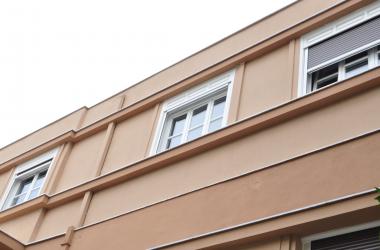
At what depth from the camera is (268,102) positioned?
28.2ft

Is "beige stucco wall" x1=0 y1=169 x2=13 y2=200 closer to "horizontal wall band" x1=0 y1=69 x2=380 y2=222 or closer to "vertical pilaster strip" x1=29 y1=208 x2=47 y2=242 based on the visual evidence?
"vertical pilaster strip" x1=29 y1=208 x2=47 y2=242

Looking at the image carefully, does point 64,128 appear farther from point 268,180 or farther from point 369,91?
point 369,91

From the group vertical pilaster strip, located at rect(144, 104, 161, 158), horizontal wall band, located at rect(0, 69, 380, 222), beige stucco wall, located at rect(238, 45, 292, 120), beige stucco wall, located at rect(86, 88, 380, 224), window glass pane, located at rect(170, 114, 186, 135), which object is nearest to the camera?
beige stucco wall, located at rect(86, 88, 380, 224)

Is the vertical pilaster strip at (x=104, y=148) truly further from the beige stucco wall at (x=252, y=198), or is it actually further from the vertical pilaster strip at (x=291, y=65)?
the vertical pilaster strip at (x=291, y=65)

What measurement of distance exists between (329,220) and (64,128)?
8.28m

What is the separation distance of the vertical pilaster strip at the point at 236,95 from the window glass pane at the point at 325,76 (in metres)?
1.31

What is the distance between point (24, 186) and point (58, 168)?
1.87 m

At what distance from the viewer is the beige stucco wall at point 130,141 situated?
10297mm

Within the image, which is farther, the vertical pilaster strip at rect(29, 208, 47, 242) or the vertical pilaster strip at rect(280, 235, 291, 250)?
the vertical pilaster strip at rect(29, 208, 47, 242)

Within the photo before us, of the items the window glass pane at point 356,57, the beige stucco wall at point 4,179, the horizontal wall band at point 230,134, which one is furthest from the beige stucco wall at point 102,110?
the window glass pane at point 356,57

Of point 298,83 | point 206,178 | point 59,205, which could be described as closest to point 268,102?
point 298,83

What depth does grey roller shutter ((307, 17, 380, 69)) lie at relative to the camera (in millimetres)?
8117

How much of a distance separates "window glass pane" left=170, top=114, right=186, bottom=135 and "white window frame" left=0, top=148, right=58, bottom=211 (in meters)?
3.33

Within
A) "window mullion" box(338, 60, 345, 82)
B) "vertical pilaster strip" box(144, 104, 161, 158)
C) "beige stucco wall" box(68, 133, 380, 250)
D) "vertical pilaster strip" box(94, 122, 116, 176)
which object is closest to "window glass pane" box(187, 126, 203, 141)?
"vertical pilaster strip" box(144, 104, 161, 158)
